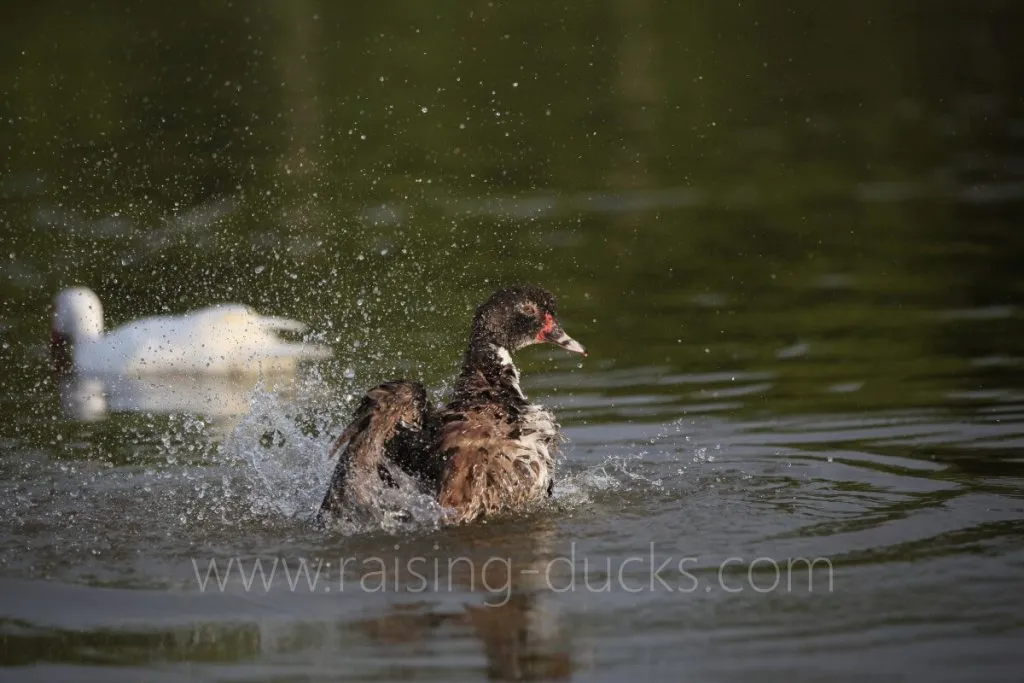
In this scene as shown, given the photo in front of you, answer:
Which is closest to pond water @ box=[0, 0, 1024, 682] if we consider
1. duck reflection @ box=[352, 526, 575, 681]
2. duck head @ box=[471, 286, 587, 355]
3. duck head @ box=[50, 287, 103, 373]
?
duck reflection @ box=[352, 526, 575, 681]

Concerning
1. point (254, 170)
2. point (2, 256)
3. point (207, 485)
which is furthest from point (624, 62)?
point (207, 485)

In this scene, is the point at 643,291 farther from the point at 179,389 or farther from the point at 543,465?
the point at 543,465

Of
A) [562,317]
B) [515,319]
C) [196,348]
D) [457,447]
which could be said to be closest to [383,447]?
[457,447]

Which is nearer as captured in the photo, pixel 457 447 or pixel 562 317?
pixel 457 447

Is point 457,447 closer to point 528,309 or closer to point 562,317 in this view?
point 528,309

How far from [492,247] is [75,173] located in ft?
19.0

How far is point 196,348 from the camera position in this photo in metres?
11.8

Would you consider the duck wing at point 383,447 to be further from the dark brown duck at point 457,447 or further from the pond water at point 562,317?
the pond water at point 562,317

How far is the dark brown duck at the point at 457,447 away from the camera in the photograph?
7.53 m

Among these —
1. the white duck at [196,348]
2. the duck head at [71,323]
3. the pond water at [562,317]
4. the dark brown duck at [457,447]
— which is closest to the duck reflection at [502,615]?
the pond water at [562,317]

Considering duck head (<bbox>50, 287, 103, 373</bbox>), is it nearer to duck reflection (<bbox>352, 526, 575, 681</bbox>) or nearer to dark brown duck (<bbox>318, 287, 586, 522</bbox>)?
dark brown duck (<bbox>318, 287, 586, 522</bbox>)

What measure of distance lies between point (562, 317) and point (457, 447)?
15.5 ft

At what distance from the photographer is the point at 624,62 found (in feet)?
74.8

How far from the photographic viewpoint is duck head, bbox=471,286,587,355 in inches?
330
